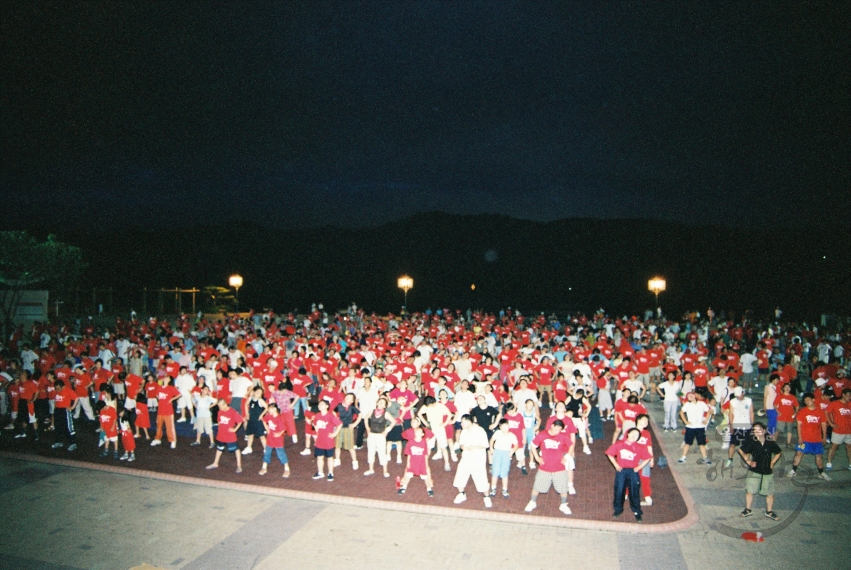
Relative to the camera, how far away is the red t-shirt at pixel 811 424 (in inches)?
404

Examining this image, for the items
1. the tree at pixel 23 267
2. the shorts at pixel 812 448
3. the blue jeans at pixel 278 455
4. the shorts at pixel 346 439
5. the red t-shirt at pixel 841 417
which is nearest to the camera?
the shorts at pixel 812 448

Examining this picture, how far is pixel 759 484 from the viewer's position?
Result: 8.63m

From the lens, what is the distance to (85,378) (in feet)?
44.2

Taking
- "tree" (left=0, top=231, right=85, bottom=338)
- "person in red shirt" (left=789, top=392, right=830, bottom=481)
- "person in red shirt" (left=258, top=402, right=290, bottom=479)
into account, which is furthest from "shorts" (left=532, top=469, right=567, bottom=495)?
"tree" (left=0, top=231, right=85, bottom=338)

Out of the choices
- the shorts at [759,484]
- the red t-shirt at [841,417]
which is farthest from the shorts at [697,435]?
the red t-shirt at [841,417]

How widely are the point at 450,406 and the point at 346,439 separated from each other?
2202 mm

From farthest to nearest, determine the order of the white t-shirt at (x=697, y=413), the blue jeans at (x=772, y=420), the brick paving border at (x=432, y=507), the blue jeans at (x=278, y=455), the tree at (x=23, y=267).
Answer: the tree at (x=23, y=267) < the blue jeans at (x=772, y=420) < the white t-shirt at (x=697, y=413) < the blue jeans at (x=278, y=455) < the brick paving border at (x=432, y=507)

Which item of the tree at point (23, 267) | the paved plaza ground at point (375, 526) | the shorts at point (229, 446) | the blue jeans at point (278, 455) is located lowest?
the paved plaza ground at point (375, 526)

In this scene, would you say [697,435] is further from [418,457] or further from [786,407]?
[418,457]

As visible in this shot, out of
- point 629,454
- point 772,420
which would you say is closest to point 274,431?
point 629,454

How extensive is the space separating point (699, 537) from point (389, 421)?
17.9 ft

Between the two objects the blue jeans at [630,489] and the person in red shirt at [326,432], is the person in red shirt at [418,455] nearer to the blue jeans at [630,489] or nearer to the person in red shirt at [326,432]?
the person in red shirt at [326,432]

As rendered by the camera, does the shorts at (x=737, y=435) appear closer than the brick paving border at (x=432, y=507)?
No

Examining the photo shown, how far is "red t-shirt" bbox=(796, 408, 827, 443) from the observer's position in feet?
33.7
